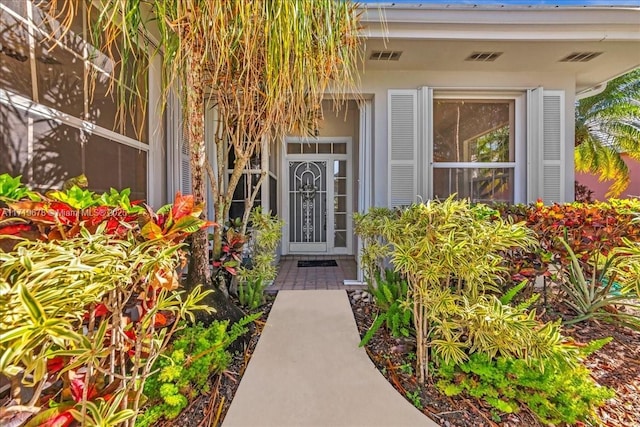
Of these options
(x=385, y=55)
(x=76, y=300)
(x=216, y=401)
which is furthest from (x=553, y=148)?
(x=76, y=300)

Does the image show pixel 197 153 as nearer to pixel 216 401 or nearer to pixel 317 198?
pixel 216 401

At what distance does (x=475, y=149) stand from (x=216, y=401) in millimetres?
4292

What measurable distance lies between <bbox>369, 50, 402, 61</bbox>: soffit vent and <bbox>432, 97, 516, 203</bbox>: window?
3.18ft

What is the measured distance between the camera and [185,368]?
1.64 meters

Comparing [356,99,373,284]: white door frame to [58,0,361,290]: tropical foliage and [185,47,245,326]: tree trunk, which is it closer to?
[58,0,361,290]: tropical foliage

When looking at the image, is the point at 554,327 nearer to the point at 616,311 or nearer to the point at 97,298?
the point at 616,311

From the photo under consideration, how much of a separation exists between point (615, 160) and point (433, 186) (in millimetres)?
8951

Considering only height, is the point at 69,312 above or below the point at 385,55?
below

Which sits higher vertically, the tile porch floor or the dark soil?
the tile porch floor

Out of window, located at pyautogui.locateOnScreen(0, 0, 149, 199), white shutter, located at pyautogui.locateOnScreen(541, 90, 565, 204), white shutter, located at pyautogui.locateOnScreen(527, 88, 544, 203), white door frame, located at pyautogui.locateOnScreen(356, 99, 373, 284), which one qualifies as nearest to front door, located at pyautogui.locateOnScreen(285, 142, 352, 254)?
white door frame, located at pyautogui.locateOnScreen(356, 99, 373, 284)

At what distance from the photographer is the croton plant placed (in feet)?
2.17

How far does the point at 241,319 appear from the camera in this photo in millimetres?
2270

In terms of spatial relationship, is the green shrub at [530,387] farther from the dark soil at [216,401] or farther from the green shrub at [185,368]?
the green shrub at [185,368]

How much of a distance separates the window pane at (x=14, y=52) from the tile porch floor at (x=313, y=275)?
9.04ft
